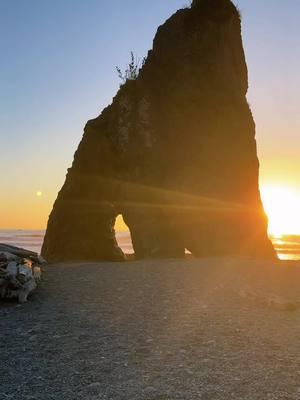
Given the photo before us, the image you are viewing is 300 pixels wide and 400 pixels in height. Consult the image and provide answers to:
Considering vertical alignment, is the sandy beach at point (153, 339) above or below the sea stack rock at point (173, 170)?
below

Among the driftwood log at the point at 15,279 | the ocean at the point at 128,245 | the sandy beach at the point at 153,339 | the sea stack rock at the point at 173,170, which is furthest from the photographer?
the ocean at the point at 128,245

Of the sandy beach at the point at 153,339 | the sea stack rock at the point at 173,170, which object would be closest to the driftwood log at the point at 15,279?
the sandy beach at the point at 153,339

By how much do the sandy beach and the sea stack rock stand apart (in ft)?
31.0

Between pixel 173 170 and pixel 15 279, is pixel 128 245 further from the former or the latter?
pixel 15 279

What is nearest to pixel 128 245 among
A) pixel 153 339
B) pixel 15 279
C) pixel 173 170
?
pixel 173 170

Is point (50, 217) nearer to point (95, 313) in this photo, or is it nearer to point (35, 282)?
point (35, 282)

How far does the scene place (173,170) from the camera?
27953mm

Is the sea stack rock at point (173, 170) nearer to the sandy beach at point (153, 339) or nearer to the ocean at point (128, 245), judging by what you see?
the sandy beach at point (153, 339)

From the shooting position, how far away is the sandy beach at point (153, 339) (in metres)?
7.50

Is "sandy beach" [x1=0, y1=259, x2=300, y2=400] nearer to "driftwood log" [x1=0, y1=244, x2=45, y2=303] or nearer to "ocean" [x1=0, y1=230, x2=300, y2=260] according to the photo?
"driftwood log" [x1=0, y1=244, x2=45, y2=303]

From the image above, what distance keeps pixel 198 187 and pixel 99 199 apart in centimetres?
609

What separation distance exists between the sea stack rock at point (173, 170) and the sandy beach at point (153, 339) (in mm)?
9449

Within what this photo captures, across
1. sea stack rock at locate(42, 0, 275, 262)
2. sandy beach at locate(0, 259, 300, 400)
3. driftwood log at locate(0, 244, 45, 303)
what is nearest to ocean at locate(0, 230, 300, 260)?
sea stack rock at locate(42, 0, 275, 262)

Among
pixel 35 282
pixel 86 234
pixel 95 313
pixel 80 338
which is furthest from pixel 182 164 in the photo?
pixel 80 338
